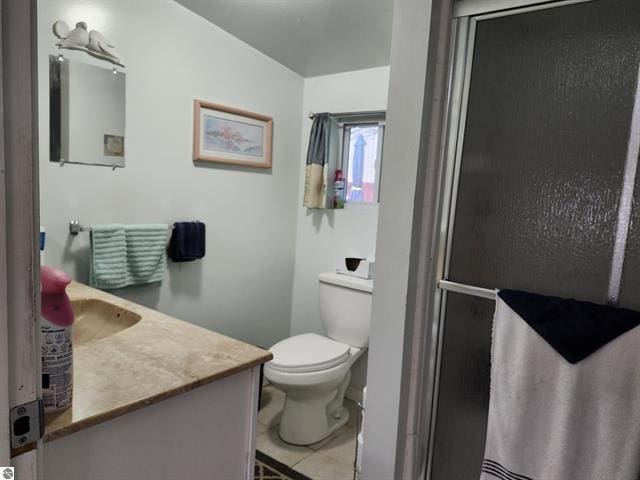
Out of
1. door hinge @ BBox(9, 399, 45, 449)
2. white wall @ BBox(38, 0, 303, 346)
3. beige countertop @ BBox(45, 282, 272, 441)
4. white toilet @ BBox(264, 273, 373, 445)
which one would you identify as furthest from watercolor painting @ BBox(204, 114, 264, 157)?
door hinge @ BBox(9, 399, 45, 449)

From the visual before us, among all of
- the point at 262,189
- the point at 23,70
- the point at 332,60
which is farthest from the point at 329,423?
the point at 23,70

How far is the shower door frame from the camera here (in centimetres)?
110

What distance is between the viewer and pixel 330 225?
2727 millimetres

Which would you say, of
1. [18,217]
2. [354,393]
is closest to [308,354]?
[354,393]

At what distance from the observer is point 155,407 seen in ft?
3.05

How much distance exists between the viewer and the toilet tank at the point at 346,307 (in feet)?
7.62

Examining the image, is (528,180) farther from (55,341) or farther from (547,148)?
(55,341)

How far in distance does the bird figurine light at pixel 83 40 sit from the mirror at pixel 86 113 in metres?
0.09

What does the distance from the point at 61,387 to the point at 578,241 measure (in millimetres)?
1114

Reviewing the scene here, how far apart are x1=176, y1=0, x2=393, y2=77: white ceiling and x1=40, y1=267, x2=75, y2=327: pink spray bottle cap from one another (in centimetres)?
168

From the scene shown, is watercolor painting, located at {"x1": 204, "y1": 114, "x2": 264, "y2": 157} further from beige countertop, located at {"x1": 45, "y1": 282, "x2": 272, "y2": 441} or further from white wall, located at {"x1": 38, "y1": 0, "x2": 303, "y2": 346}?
beige countertop, located at {"x1": 45, "y1": 282, "x2": 272, "y2": 441}

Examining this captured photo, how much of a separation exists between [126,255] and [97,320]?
0.56 m

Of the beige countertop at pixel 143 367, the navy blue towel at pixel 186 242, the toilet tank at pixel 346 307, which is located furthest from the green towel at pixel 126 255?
the toilet tank at pixel 346 307

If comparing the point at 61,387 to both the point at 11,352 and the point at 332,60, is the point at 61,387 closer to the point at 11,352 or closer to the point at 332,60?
the point at 11,352
